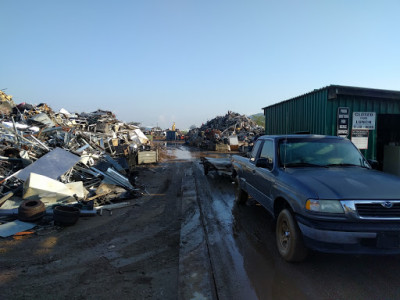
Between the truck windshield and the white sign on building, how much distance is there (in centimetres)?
493

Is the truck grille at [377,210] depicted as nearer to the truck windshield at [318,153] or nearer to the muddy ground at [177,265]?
the muddy ground at [177,265]

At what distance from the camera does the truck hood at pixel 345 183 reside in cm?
310

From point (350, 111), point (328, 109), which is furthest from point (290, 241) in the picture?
point (350, 111)

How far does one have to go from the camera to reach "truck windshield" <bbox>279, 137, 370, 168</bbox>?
4379 mm

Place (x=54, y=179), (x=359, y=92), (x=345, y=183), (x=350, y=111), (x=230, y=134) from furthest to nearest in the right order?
(x=230, y=134), (x=350, y=111), (x=359, y=92), (x=54, y=179), (x=345, y=183)

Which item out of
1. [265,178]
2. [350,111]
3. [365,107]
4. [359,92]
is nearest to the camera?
[265,178]

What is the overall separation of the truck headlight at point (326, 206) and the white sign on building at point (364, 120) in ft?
23.5

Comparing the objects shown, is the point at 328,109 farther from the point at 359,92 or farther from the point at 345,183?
the point at 345,183

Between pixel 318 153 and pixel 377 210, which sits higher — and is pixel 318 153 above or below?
above

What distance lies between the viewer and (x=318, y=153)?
4520mm

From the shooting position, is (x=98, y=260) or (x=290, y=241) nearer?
(x=290, y=241)

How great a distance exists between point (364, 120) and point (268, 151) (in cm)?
605

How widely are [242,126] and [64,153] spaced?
2600 centimetres

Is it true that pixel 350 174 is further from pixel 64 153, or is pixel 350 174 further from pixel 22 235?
pixel 64 153
